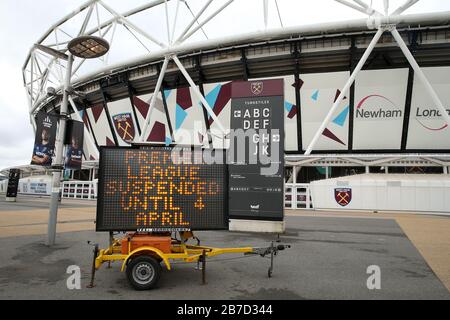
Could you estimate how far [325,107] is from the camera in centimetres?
2580

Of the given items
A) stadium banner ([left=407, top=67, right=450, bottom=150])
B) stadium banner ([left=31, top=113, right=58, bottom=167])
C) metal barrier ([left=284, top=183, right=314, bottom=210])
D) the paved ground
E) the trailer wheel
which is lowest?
the paved ground

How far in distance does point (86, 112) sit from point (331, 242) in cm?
3463

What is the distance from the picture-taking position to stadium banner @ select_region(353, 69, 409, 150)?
2411 centimetres

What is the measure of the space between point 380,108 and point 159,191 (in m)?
23.6

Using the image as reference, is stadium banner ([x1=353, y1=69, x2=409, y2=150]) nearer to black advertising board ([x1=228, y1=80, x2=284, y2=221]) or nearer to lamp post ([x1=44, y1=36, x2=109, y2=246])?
black advertising board ([x1=228, y1=80, x2=284, y2=221])

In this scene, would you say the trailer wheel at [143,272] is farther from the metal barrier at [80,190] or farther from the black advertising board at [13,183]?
the metal barrier at [80,190]

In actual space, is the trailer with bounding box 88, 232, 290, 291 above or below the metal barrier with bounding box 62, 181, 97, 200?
below

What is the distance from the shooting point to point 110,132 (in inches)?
1396

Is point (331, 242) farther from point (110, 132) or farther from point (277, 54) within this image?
point (110, 132)

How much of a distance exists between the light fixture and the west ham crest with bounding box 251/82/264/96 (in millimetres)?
5155

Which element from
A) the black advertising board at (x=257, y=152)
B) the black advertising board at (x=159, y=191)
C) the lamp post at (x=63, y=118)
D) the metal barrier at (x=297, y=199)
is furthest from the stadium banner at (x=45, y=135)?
the metal barrier at (x=297, y=199)

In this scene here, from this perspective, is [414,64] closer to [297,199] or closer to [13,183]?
[297,199]

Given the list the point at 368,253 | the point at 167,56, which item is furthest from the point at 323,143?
the point at 368,253

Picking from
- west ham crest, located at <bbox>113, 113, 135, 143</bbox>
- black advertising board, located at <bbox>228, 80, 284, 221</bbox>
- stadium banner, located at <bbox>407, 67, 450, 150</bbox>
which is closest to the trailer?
black advertising board, located at <bbox>228, 80, 284, 221</bbox>
